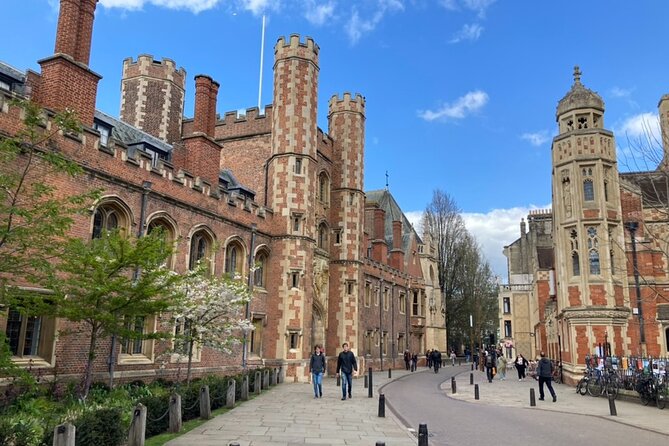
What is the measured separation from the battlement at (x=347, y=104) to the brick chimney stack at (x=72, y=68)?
18.7 m

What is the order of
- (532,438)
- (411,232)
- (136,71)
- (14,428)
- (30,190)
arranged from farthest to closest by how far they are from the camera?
(411,232), (136,71), (30,190), (532,438), (14,428)

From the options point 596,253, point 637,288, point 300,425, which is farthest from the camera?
point 637,288

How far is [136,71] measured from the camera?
30.0 meters

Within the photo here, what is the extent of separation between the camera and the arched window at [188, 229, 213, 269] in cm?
1978

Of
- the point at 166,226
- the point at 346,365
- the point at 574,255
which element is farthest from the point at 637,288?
the point at 166,226

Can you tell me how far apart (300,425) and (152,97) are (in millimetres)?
23629

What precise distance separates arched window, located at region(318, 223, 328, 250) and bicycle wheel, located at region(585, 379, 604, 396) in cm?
1507

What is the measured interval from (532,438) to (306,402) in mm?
7336

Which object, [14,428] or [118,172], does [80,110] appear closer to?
[118,172]

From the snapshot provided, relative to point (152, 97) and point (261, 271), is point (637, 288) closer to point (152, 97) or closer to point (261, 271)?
point (261, 271)

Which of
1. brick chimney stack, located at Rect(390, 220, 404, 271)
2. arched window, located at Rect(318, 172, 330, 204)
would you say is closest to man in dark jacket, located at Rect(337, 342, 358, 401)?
arched window, located at Rect(318, 172, 330, 204)

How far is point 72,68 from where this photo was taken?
603 inches

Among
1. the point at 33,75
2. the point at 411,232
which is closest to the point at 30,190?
the point at 33,75

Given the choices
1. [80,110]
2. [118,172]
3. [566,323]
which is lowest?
[566,323]
